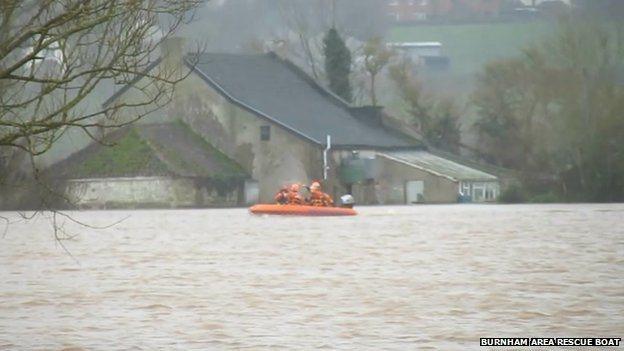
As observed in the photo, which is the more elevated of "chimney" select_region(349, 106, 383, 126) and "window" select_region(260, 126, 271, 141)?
"chimney" select_region(349, 106, 383, 126)

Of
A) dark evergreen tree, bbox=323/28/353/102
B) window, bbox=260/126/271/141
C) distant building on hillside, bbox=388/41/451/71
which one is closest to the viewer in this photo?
window, bbox=260/126/271/141

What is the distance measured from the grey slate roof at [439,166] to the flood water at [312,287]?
25.5 meters

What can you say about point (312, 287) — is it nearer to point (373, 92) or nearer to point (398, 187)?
point (398, 187)

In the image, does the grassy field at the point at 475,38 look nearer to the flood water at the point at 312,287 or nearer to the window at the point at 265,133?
the window at the point at 265,133

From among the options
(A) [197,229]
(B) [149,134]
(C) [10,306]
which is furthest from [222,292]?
(B) [149,134]

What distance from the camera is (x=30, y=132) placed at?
17188 mm

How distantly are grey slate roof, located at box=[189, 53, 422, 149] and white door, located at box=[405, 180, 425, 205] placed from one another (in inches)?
105

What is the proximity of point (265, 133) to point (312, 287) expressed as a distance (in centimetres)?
4815

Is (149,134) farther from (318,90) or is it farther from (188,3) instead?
(188,3)

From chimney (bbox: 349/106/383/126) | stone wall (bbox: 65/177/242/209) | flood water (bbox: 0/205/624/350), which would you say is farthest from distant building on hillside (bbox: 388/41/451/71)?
flood water (bbox: 0/205/624/350)

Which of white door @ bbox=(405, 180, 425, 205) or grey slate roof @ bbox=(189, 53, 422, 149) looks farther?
grey slate roof @ bbox=(189, 53, 422, 149)

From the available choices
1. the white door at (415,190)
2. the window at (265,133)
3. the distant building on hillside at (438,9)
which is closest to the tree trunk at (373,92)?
the distant building on hillside at (438,9)

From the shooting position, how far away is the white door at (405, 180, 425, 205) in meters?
74.7

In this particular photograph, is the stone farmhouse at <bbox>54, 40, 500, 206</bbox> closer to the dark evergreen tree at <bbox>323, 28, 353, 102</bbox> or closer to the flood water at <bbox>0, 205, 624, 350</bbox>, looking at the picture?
the dark evergreen tree at <bbox>323, 28, 353, 102</bbox>
